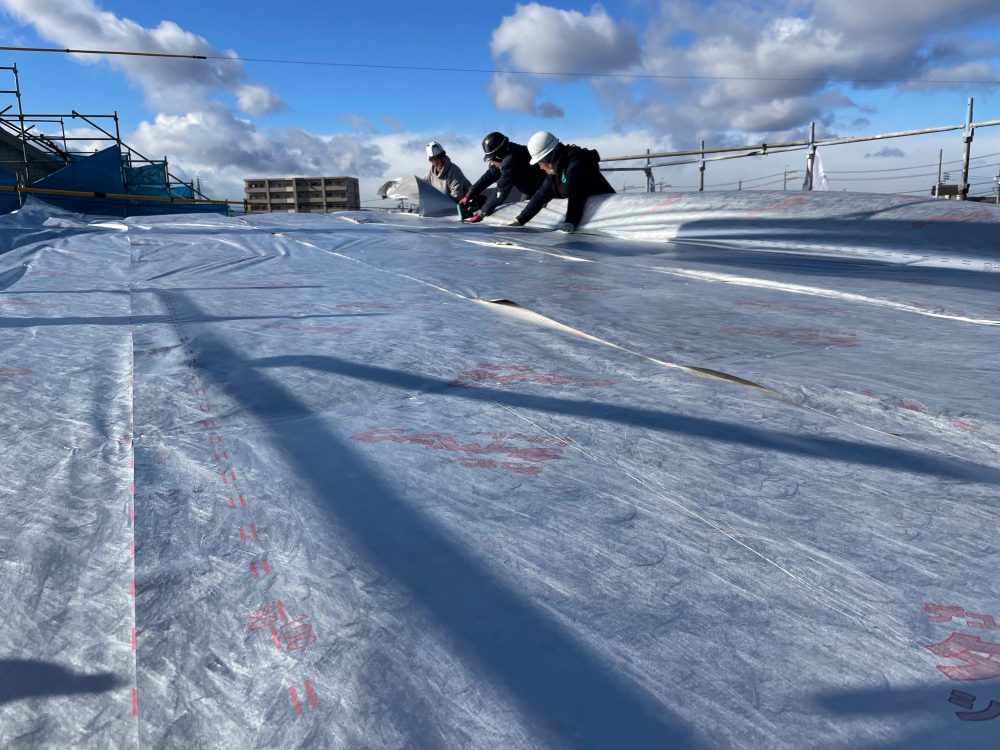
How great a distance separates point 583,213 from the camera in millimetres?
5996

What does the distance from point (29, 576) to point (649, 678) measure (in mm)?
806

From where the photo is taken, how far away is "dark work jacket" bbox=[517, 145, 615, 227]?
5945 millimetres

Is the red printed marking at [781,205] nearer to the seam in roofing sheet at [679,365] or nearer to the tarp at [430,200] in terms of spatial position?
the seam in roofing sheet at [679,365]

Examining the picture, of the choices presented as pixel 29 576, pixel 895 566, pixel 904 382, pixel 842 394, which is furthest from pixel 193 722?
pixel 904 382

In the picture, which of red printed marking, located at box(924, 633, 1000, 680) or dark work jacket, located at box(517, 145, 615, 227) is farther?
dark work jacket, located at box(517, 145, 615, 227)

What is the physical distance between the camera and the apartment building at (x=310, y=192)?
15859mm

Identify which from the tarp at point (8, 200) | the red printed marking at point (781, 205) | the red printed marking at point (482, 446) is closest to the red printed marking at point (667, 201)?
the red printed marking at point (781, 205)

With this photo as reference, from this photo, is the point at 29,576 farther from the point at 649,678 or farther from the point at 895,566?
the point at 895,566

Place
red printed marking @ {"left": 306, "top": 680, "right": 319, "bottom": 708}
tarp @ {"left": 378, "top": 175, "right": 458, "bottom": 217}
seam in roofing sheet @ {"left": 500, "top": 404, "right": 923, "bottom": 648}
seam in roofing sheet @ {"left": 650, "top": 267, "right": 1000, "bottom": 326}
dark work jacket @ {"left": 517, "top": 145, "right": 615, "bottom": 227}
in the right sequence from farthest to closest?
tarp @ {"left": 378, "top": 175, "right": 458, "bottom": 217} → dark work jacket @ {"left": 517, "top": 145, "right": 615, "bottom": 227} → seam in roofing sheet @ {"left": 650, "top": 267, "right": 1000, "bottom": 326} → seam in roofing sheet @ {"left": 500, "top": 404, "right": 923, "bottom": 648} → red printed marking @ {"left": 306, "top": 680, "right": 319, "bottom": 708}

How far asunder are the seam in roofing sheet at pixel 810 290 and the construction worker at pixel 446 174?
5.53 metres

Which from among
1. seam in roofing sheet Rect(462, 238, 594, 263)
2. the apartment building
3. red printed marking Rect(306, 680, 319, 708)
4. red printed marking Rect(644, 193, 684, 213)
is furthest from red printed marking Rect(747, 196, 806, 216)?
the apartment building

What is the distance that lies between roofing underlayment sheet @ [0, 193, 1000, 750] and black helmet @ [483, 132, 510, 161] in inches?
199

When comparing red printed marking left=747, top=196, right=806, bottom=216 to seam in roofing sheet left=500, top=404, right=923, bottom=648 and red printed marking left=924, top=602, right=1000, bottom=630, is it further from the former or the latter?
red printed marking left=924, top=602, right=1000, bottom=630

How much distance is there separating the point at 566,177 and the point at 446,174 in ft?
9.69
